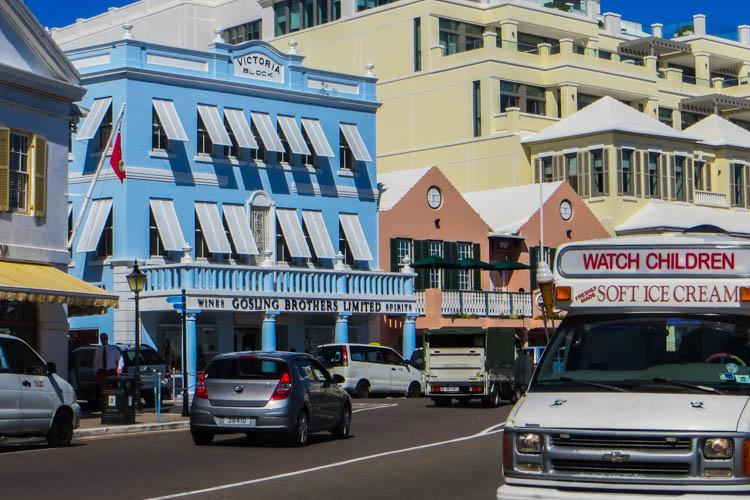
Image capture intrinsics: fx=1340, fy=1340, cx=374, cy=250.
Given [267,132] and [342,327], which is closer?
[267,132]

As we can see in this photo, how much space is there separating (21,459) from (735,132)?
55151 mm

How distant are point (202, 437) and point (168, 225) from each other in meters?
21.3

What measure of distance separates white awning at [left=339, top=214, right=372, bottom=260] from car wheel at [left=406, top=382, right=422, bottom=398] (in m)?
7.08

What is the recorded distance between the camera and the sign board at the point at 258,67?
45812 millimetres

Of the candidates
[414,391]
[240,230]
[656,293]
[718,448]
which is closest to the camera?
[718,448]

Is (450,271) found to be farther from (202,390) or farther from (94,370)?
(202,390)

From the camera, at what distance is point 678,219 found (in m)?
59.8

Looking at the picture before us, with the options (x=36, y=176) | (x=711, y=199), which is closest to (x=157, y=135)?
(x=36, y=176)

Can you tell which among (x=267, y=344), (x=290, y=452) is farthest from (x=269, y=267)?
(x=290, y=452)

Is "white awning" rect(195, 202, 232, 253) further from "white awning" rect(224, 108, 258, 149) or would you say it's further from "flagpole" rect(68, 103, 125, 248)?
"flagpole" rect(68, 103, 125, 248)

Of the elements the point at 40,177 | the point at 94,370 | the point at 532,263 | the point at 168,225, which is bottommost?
the point at 94,370

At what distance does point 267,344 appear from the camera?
43250 mm

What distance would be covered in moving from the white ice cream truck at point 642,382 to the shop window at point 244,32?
65271 millimetres

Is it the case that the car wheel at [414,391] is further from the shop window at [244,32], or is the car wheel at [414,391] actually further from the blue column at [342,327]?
the shop window at [244,32]
